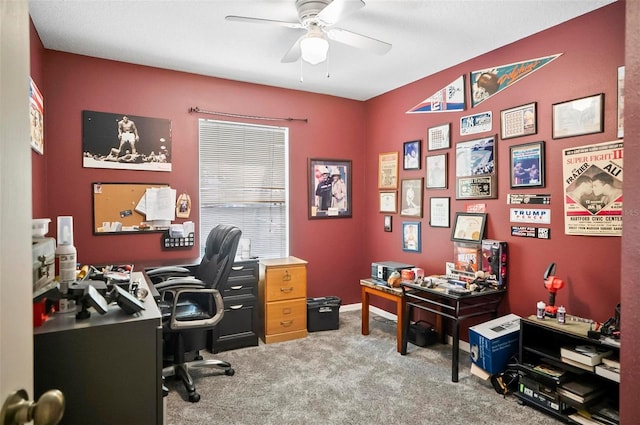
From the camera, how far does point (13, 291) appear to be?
659 millimetres

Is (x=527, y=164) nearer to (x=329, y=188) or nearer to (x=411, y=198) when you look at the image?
(x=411, y=198)

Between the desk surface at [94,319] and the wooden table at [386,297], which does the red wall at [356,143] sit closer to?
the wooden table at [386,297]

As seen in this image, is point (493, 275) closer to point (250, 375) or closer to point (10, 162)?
point (250, 375)

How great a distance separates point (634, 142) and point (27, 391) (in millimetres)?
1630

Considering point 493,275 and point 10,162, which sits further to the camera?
point 493,275

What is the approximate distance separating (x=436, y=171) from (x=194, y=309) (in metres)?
2.55

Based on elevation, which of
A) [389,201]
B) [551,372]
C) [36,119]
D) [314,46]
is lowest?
[551,372]

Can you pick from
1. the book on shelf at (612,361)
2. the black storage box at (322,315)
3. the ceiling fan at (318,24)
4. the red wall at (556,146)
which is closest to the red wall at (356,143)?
the red wall at (556,146)

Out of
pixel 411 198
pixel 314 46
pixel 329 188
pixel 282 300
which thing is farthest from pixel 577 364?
pixel 329 188

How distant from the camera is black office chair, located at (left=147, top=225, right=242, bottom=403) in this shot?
8.05 ft

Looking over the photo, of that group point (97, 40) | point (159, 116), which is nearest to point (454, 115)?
point (159, 116)

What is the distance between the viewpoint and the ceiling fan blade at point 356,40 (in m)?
2.43

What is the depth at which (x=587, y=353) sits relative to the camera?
7.24ft

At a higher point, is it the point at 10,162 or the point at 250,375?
the point at 10,162
